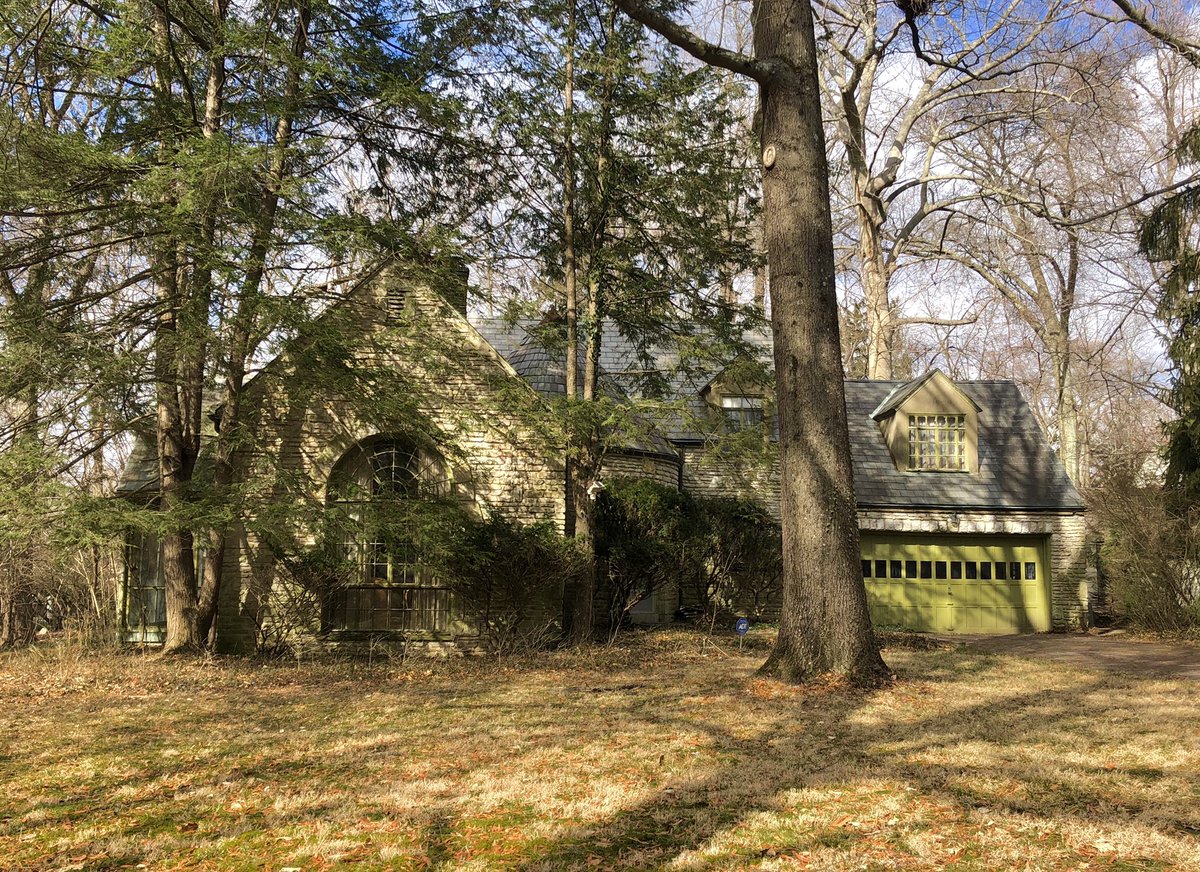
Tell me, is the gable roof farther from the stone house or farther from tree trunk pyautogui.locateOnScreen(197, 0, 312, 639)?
tree trunk pyautogui.locateOnScreen(197, 0, 312, 639)

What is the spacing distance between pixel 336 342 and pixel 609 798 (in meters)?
7.02

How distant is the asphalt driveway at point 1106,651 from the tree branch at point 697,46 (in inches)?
336

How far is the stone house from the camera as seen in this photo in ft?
40.6

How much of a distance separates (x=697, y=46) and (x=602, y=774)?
7378 millimetres

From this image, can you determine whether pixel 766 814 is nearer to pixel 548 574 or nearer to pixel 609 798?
pixel 609 798

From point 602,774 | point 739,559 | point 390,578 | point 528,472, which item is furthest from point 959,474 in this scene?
point 602,774

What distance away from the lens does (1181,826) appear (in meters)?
4.54

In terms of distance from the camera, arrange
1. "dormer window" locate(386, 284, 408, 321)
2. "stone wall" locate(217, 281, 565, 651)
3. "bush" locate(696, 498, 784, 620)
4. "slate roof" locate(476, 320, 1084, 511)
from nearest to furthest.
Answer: "stone wall" locate(217, 281, 565, 651) → "dormer window" locate(386, 284, 408, 321) → "bush" locate(696, 498, 784, 620) → "slate roof" locate(476, 320, 1084, 511)

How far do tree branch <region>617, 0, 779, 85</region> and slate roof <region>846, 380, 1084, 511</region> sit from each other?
11620mm

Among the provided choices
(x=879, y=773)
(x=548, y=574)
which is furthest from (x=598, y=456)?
(x=879, y=773)

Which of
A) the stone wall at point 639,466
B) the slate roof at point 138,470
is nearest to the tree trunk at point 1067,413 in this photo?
the stone wall at point 639,466

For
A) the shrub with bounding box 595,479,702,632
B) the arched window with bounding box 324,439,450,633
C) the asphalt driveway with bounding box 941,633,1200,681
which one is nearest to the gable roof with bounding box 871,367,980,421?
the asphalt driveway with bounding box 941,633,1200,681

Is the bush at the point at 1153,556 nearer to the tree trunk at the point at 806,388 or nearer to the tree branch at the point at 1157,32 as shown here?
the tree branch at the point at 1157,32

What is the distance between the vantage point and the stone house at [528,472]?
40.6 ft
